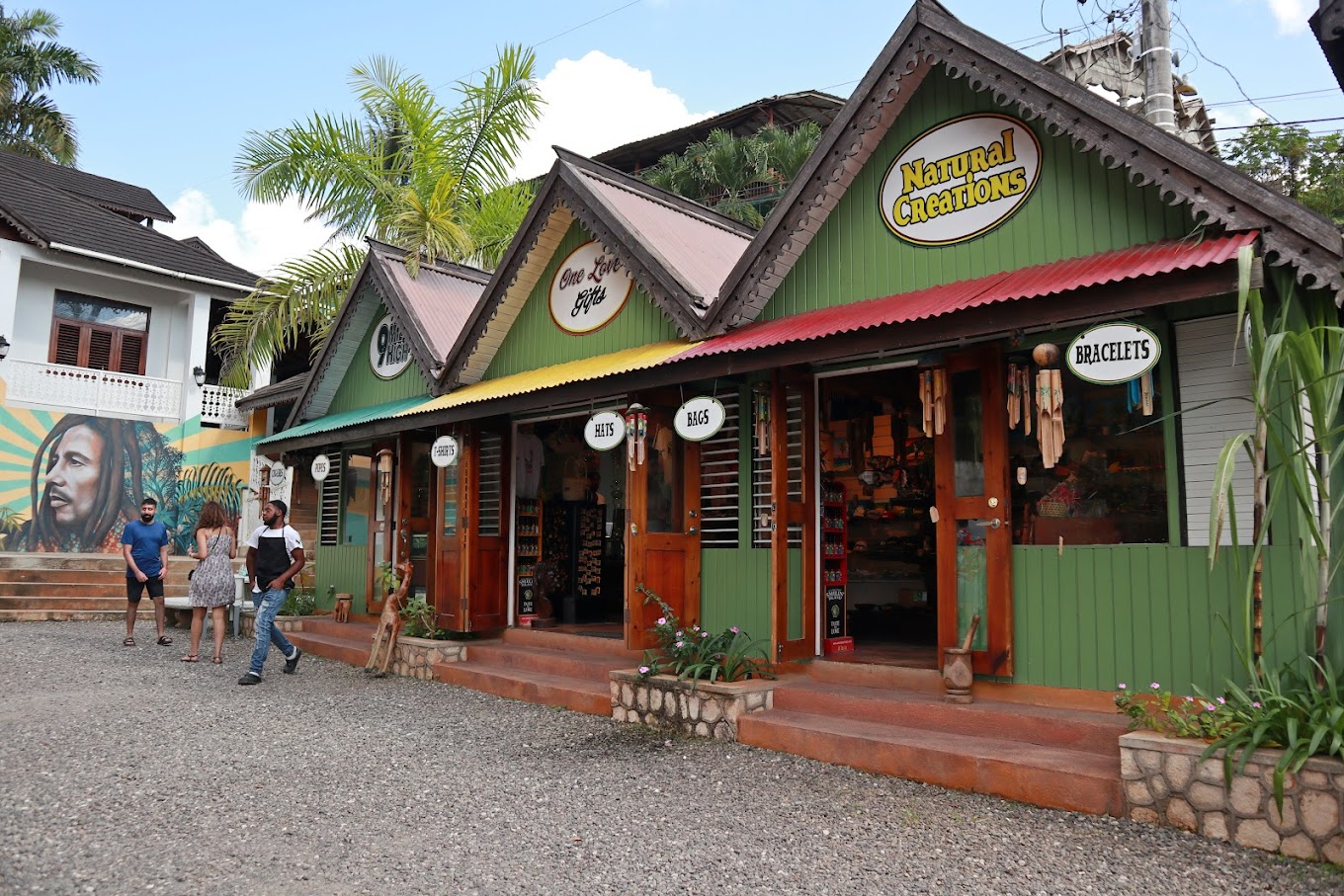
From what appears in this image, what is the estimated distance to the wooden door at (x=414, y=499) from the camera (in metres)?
11.9

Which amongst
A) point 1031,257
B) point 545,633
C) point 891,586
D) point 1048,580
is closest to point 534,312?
point 545,633

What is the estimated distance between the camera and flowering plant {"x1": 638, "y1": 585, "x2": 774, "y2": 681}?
24.2 feet

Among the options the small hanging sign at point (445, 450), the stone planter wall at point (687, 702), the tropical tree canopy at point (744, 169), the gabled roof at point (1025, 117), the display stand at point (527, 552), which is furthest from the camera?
the tropical tree canopy at point (744, 169)

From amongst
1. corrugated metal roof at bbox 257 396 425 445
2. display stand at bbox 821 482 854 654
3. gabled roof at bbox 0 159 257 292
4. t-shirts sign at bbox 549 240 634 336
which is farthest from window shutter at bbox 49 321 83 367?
display stand at bbox 821 482 854 654

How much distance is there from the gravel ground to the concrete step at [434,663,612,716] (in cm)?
24

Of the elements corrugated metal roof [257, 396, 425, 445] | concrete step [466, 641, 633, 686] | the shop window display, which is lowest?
concrete step [466, 641, 633, 686]

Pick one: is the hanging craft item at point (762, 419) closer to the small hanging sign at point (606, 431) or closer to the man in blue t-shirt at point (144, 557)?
the small hanging sign at point (606, 431)

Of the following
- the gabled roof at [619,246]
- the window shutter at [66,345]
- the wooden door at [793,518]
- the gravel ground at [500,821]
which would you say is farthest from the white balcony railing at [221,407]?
the wooden door at [793,518]

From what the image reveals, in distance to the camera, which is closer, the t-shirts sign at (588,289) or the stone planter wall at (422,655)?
the stone planter wall at (422,655)

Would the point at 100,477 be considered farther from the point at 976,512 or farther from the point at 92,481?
the point at 976,512

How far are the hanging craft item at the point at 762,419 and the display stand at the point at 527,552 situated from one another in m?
4.09

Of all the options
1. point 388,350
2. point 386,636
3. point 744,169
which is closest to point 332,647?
point 386,636

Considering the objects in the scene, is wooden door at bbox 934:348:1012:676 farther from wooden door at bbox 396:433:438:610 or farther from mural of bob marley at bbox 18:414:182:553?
mural of bob marley at bbox 18:414:182:553

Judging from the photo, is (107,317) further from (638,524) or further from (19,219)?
(638,524)
